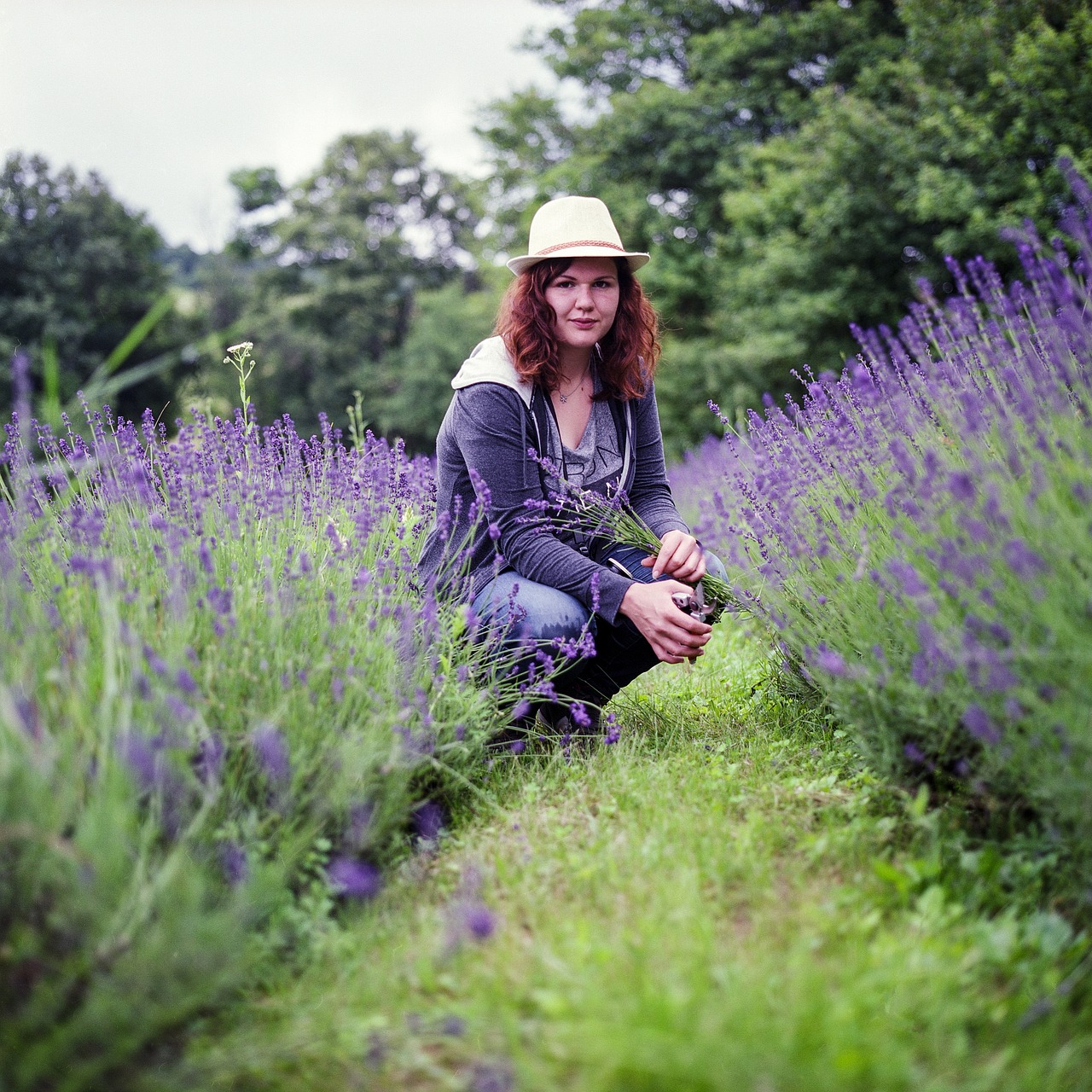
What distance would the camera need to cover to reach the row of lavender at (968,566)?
1394 millimetres

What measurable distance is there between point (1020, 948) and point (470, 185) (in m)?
19.3

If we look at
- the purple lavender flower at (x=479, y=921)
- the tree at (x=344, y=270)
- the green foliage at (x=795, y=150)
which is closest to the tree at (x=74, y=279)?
the tree at (x=344, y=270)

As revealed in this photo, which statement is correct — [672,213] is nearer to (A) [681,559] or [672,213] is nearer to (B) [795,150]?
(B) [795,150]

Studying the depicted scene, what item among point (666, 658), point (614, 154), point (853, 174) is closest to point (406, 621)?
point (666, 658)

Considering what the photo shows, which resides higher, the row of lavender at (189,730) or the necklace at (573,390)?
the necklace at (573,390)

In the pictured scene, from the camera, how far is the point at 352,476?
2.79 meters

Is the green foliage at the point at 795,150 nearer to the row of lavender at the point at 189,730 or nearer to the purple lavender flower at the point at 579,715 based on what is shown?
the purple lavender flower at the point at 579,715

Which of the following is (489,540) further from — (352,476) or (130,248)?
(130,248)

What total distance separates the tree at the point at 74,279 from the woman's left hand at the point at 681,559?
18941mm

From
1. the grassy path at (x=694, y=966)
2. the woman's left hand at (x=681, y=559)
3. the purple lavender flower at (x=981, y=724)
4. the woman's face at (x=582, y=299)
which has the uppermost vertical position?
the woman's face at (x=582, y=299)

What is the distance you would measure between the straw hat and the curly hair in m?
0.07

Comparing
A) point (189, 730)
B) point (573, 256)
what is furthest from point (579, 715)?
point (573, 256)

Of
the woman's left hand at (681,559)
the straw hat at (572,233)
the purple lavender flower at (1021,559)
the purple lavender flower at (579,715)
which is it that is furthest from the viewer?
the straw hat at (572,233)

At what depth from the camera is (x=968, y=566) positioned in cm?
148
